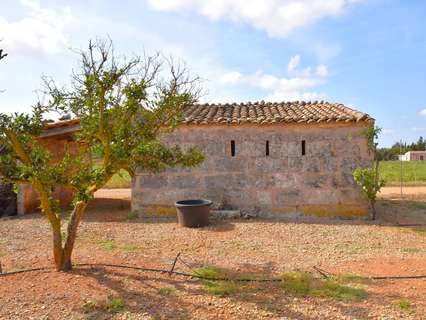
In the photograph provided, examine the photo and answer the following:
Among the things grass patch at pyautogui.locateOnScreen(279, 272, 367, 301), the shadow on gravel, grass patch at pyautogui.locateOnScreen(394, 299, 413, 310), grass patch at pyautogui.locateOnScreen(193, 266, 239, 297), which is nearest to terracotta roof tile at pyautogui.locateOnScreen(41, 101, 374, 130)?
grass patch at pyautogui.locateOnScreen(193, 266, 239, 297)

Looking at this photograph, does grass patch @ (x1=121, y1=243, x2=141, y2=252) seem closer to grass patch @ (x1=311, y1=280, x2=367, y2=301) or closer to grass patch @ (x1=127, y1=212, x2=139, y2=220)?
grass patch @ (x1=127, y1=212, x2=139, y2=220)

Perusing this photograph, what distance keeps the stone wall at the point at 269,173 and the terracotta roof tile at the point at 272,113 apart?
242mm

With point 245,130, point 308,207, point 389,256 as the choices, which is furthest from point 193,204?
point 389,256

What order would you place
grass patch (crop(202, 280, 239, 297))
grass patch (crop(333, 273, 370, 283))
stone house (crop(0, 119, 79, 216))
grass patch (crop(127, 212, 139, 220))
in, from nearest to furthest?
grass patch (crop(202, 280, 239, 297)) → grass patch (crop(333, 273, 370, 283)) → grass patch (crop(127, 212, 139, 220)) → stone house (crop(0, 119, 79, 216))

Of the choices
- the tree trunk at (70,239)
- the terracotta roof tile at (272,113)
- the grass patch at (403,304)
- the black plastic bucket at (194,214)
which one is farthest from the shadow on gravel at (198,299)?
the terracotta roof tile at (272,113)

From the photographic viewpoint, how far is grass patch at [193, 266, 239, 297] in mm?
4898

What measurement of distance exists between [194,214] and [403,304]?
528 cm

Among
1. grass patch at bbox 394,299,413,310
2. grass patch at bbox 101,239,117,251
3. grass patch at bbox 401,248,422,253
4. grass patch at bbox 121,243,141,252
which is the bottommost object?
grass patch at bbox 394,299,413,310

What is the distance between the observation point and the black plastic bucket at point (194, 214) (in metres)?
8.91

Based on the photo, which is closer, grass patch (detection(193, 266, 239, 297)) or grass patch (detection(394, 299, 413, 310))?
grass patch (detection(394, 299, 413, 310))

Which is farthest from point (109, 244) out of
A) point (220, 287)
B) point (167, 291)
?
point (220, 287)

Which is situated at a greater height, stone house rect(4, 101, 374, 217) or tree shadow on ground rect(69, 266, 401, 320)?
stone house rect(4, 101, 374, 217)

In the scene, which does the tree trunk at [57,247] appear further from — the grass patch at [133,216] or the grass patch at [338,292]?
the grass patch at [133,216]

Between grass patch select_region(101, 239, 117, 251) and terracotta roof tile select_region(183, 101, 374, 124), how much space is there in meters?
3.83
